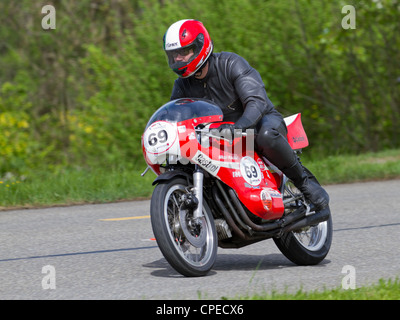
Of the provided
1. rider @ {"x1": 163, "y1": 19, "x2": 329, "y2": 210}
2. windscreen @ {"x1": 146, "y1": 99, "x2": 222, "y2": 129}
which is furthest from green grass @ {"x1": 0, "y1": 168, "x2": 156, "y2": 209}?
windscreen @ {"x1": 146, "y1": 99, "x2": 222, "y2": 129}

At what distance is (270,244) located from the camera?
739 cm

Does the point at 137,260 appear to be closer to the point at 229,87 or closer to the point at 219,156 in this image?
the point at 219,156

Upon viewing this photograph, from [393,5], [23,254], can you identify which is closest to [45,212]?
[23,254]

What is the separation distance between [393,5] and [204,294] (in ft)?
45.3

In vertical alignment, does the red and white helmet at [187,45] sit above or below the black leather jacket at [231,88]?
above

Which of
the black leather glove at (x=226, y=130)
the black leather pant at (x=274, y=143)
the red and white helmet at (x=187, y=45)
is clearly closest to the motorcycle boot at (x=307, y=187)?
the black leather pant at (x=274, y=143)

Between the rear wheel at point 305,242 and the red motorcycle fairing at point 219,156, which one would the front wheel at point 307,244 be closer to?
the rear wheel at point 305,242

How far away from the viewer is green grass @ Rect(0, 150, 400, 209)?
10.4 metres

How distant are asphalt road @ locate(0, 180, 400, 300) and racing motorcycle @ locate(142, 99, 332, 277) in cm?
25

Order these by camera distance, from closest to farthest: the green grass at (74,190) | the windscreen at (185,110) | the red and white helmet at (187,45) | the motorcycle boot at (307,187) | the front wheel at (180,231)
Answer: the front wheel at (180,231)
the windscreen at (185,110)
the red and white helmet at (187,45)
the motorcycle boot at (307,187)
the green grass at (74,190)

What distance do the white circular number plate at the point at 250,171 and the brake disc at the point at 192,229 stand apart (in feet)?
1.51

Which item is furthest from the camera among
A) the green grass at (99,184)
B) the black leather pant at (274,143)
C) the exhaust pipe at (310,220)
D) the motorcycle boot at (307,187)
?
the green grass at (99,184)

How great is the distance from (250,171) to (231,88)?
66cm

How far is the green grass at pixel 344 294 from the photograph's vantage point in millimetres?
4828
